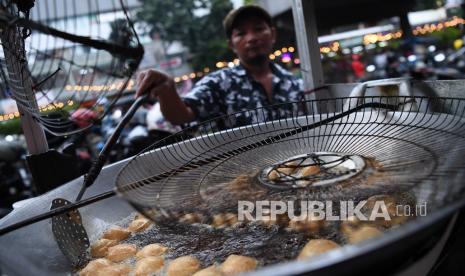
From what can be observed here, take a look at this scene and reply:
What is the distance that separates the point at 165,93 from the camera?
2441mm

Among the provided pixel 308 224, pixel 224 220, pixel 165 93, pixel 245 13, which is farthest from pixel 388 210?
pixel 245 13

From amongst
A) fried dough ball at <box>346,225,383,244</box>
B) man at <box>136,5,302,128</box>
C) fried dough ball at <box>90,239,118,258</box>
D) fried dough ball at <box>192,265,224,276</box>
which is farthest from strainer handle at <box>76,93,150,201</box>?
man at <box>136,5,302,128</box>

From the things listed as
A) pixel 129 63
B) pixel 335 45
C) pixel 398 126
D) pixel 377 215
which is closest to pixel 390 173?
pixel 377 215

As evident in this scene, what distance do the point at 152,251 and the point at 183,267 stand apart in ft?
0.63

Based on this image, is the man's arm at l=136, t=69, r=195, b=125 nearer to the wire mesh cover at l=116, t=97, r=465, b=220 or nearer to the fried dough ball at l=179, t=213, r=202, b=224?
the wire mesh cover at l=116, t=97, r=465, b=220

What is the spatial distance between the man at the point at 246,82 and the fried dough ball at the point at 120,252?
157cm

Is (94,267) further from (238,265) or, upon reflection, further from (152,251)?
(238,265)

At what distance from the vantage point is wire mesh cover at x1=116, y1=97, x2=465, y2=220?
3.09 ft

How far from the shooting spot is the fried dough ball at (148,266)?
3.65 ft

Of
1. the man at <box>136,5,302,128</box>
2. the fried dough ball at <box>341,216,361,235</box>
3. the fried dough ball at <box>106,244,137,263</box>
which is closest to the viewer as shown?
the fried dough ball at <box>341,216,361,235</box>

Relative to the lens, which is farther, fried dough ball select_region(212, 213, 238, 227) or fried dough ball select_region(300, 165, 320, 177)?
fried dough ball select_region(300, 165, 320, 177)

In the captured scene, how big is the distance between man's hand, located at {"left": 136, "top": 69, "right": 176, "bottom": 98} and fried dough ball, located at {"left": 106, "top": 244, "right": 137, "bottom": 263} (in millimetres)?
903

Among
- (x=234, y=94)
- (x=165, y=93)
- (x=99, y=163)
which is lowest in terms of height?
(x=99, y=163)

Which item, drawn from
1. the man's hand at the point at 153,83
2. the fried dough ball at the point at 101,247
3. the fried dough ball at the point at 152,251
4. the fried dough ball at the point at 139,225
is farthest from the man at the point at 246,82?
the fried dough ball at the point at 152,251
